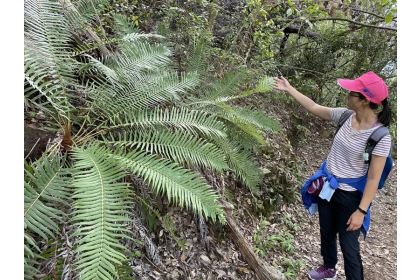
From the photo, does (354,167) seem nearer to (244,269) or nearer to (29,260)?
(244,269)

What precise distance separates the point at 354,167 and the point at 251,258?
108 centimetres

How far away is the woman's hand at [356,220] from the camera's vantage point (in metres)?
1.86

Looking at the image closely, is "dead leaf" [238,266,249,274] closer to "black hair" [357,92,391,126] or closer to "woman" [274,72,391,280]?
"woman" [274,72,391,280]

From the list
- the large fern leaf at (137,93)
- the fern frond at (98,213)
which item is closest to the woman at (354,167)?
the large fern leaf at (137,93)

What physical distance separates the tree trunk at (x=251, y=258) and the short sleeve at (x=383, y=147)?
1.18 meters

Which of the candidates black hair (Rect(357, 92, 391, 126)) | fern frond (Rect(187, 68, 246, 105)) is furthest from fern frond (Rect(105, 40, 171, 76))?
black hair (Rect(357, 92, 391, 126))

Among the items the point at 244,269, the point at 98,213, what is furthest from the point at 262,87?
the point at 98,213

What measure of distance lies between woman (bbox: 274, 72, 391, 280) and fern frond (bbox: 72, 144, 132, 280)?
1.54 metres

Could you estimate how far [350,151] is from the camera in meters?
1.89

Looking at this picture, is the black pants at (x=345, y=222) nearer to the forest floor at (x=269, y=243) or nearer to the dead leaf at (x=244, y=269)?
the forest floor at (x=269, y=243)

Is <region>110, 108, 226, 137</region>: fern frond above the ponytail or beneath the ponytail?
beneath

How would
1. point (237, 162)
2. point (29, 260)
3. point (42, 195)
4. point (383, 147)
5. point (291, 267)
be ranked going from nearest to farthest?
point (29, 260) < point (42, 195) < point (383, 147) < point (237, 162) < point (291, 267)

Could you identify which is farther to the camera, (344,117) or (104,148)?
(344,117)

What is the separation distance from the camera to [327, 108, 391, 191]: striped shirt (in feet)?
5.58
